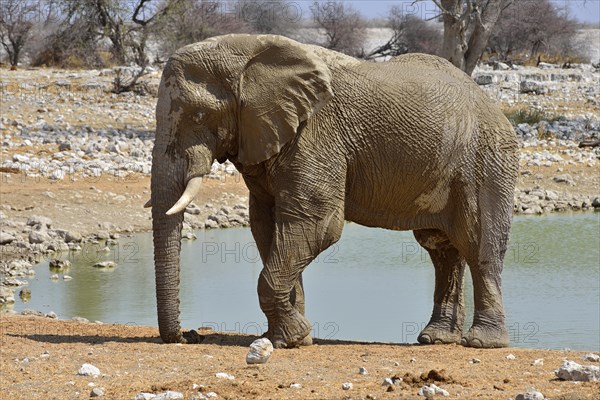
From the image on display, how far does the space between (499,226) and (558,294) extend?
3.91m

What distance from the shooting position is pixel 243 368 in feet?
24.0

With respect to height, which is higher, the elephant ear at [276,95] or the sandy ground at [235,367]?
the elephant ear at [276,95]

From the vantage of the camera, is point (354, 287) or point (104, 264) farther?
point (104, 264)

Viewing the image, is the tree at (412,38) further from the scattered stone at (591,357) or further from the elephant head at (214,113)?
the scattered stone at (591,357)

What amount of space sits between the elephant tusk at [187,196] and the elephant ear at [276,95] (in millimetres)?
411

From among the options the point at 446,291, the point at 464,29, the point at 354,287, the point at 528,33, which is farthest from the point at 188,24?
the point at 446,291

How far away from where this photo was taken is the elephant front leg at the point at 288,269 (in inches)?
330

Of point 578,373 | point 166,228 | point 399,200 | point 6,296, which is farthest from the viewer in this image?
point 6,296

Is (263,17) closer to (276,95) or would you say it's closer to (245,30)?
(245,30)

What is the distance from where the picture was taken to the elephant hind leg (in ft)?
30.8

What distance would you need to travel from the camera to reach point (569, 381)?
6516 mm

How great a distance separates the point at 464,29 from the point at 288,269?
15.5m

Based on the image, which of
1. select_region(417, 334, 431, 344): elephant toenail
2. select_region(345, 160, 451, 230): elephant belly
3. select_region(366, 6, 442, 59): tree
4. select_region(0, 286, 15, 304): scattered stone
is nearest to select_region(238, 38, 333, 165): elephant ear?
select_region(345, 160, 451, 230): elephant belly

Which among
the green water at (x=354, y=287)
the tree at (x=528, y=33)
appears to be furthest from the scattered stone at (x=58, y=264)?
the tree at (x=528, y=33)
